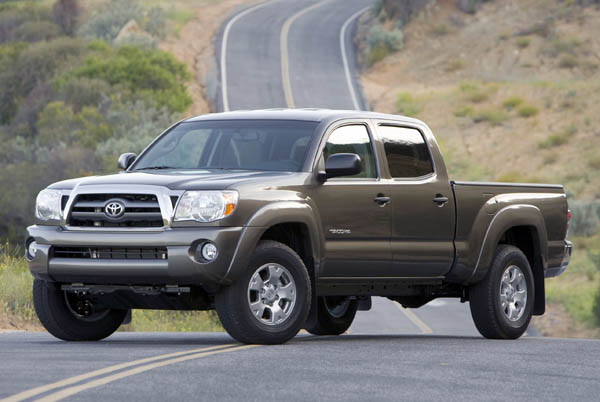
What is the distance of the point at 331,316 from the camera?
1420 cm

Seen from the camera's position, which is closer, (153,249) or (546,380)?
(546,380)

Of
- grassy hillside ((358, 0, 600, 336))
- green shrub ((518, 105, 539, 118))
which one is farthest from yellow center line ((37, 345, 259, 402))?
green shrub ((518, 105, 539, 118))

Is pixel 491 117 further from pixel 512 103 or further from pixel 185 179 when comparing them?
pixel 185 179

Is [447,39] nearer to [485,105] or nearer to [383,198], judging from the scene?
[485,105]

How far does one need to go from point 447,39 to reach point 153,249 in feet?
191

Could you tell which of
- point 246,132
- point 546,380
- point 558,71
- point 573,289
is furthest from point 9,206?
point 558,71

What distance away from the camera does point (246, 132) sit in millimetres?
11844

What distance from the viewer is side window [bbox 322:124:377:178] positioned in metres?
11.7

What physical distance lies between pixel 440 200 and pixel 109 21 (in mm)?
58004

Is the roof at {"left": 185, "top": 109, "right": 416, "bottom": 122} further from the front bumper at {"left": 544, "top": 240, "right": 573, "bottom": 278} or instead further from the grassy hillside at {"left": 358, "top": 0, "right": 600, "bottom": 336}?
the grassy hillside at {"left": 358, "top": 0, "right": 600, "bottom": 336}

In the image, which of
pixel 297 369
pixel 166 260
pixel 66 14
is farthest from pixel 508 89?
pixel 297 369

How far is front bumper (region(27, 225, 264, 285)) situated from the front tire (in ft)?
0.56

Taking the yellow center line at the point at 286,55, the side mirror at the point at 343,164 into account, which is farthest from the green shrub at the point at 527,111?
the side mirror at the point at 343,164

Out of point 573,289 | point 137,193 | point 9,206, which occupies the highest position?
point 137,193
